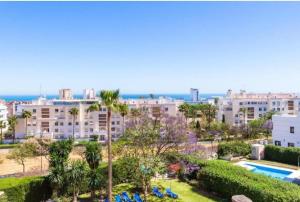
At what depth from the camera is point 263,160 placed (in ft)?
127

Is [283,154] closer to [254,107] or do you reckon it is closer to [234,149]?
[234,149]

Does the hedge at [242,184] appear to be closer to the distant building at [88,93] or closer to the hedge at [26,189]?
the hedge at [26,189]

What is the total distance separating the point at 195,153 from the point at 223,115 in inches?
2287

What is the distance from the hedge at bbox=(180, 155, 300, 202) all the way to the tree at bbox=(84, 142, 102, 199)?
9293 mm

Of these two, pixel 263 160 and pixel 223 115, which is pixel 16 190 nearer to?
pixel 263 160

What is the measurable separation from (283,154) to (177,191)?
18217mm

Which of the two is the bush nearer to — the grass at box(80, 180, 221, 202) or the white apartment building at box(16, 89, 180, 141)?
the grass at box(80, 180, 221, 202)

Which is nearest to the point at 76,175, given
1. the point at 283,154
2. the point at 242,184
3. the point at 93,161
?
the point at 93,161

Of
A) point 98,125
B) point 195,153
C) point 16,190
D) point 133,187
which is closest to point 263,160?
point 195,153

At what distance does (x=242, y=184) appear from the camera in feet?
71.9

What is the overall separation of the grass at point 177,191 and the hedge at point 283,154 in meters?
15.9

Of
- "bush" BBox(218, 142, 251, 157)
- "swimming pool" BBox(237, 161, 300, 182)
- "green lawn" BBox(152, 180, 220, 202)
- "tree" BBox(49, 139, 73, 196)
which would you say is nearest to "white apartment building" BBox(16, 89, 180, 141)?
"bush" BBox(218, 142, 251, 157)

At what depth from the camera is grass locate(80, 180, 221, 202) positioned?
23594mm

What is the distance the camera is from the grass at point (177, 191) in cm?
2359
